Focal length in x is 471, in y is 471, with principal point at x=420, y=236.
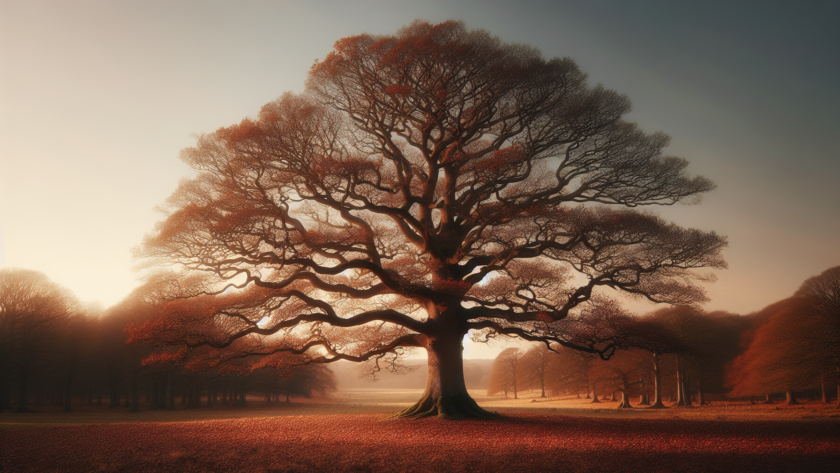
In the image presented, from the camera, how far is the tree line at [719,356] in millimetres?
21644

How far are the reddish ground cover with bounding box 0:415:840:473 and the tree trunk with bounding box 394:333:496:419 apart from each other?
1864 millimetres

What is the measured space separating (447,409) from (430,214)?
633 cm

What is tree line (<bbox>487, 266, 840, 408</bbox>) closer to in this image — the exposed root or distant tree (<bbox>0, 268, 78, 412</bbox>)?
the exposed root

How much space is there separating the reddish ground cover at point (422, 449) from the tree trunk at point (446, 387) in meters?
1.86

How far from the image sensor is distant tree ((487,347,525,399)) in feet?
206

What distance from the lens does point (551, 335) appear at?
14695mm

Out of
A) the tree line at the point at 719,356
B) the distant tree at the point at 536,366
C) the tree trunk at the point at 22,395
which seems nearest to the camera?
the tree line at the point at 719,356

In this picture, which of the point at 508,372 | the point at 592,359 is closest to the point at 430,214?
the point at 592,359

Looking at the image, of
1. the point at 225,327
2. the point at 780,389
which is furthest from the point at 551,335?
the point at 780,389

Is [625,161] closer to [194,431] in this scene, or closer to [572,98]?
[572,98]

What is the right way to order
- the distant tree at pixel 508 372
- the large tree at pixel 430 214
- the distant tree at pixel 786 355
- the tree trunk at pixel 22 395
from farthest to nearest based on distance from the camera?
1. the distant tree at pixel 508 372
2. the tree trunk at pixel 22 395
3. the distant tree at pixel 786 355
4. the large tree at pixel 430 214

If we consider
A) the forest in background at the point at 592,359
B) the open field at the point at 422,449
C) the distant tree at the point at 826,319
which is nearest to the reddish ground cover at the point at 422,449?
→ the open field at the point at 422,449

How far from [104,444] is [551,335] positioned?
11712mm

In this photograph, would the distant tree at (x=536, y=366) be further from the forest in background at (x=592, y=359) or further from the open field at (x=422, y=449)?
the open field at (x=422, y=449)
